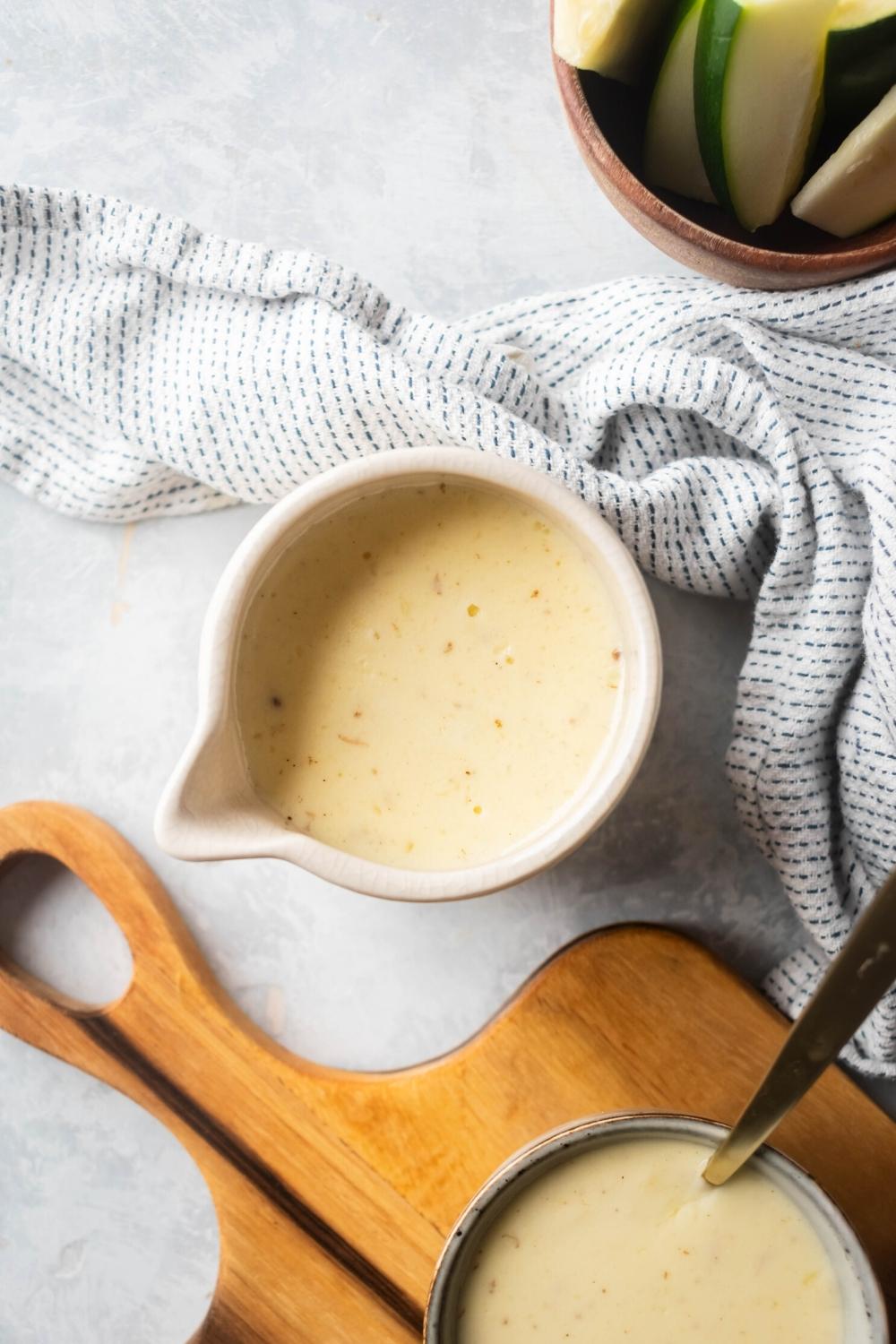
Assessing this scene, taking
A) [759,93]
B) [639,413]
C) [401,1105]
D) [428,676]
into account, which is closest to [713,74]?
[759,93]

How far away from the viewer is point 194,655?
749 millimetres

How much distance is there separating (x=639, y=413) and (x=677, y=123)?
0.15 meters

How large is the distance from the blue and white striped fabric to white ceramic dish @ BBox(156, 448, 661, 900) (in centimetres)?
9

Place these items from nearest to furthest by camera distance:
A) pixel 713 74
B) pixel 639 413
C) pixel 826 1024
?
pixel 826 1024, pixel 713 74, pixel 639 413

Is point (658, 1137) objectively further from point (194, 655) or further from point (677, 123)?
point (677, 123)

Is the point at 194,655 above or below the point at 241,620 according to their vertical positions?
below

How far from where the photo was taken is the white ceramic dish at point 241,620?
56 cm

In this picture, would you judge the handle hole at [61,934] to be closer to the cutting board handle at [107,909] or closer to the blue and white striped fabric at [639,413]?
the cutting board handle at [107,909]

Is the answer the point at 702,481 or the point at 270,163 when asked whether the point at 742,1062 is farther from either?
the point at 270,163

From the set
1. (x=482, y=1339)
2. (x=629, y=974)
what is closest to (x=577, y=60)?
(x=629, y=974)

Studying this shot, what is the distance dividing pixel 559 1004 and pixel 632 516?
275mm

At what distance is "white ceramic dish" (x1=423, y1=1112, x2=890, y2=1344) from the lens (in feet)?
1.82

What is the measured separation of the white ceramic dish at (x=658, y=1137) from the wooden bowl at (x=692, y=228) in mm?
413

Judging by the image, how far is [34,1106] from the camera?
763 millimetres
